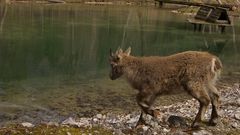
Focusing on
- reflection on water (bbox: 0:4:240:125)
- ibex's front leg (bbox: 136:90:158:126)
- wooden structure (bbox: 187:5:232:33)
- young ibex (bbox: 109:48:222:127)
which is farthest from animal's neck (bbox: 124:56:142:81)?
wooden structure (bbox: 187:5:232:33)

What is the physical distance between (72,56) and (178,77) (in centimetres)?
2325

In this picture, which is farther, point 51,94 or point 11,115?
point 51,94

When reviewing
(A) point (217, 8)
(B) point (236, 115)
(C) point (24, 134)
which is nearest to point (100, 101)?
(B) point (236, 115)

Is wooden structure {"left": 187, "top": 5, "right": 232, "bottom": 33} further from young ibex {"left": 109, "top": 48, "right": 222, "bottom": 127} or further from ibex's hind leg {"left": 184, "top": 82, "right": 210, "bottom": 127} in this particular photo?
ibex's hind leg {"left": 184, "top": 82, "right": 210, "bottom": 127}

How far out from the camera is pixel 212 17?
2222 inches

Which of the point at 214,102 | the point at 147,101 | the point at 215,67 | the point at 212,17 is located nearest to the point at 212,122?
the point at 214,102

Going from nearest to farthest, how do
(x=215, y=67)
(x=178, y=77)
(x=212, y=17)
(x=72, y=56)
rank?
1. (x=178, y=77)
2. (x=215, y=67)
3. (x=72, y=56)
4. (x=212, y=17)

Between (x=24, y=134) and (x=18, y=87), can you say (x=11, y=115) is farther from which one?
(x=24, y=134)

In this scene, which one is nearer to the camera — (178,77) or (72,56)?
(178,77)

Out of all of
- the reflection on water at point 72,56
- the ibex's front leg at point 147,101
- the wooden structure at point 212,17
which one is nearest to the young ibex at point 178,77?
the ibex's front leg at point 147,101

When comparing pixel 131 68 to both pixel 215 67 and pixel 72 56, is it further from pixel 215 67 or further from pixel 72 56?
pixel 72 56

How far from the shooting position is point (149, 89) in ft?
38.7

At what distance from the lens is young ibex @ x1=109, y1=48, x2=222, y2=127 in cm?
1155

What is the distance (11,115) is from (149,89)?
7628mm
